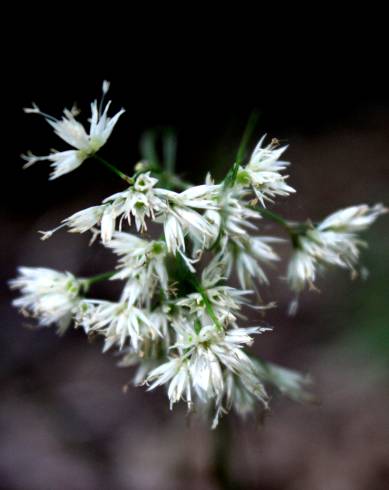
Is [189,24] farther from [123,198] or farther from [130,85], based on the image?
[123,198]

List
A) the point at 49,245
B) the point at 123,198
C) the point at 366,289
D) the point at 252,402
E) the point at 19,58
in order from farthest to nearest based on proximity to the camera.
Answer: the point at 49,245 < the point at 19,58 < the point at 366,289 < the point at 252,402 < the point at 123,198

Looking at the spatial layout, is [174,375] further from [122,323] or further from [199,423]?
[199,423]

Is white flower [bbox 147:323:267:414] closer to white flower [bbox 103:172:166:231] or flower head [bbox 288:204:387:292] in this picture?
white flower [bbox 103:172:166:231]

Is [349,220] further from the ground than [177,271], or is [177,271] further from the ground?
[349,220]

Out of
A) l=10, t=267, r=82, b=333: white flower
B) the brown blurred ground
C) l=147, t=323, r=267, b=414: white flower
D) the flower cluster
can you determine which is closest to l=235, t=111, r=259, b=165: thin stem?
the flower cluster

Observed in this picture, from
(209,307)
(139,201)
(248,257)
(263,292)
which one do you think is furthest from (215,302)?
(263,292)

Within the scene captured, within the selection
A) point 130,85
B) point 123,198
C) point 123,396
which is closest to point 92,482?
point 123,396
